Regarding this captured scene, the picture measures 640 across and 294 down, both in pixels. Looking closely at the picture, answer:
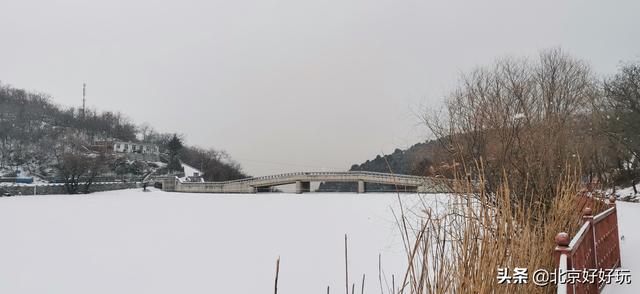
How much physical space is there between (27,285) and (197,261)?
212 cm

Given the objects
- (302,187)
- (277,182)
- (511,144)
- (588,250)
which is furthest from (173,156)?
(588,250)

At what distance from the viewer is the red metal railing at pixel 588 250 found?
59.1 inches

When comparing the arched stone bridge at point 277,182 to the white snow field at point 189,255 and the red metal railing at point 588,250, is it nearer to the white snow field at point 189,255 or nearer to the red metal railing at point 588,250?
the white snow field at point 189,255

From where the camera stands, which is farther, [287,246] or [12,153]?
[12,153]

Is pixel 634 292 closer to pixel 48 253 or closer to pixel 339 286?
pixel 339 286

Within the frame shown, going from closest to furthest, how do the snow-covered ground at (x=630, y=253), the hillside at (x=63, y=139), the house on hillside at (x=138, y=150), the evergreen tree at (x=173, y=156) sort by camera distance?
the snow-covered ground at (x=630, y=253), the hillside at (x=63, y=139), the evergreen tree at (x=173, y=156), the house on hillside at (x=138, y=150)

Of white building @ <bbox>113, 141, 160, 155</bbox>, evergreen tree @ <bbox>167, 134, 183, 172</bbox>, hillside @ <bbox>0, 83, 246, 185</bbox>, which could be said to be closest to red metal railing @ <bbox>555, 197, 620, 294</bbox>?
hillside @ <bbox>0, 83, 246, 185</bbox>

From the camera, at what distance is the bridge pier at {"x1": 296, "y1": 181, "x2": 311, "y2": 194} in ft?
101

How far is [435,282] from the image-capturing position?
159cm

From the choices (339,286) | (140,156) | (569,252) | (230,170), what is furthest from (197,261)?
(140,156)

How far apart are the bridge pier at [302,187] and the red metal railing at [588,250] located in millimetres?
27183

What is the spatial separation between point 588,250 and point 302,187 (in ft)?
97.8

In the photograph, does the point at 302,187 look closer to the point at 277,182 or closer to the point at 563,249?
the point at 277,182

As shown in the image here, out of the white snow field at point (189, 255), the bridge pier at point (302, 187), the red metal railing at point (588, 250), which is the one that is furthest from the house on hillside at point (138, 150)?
the red metal railing at point (588, 250)
